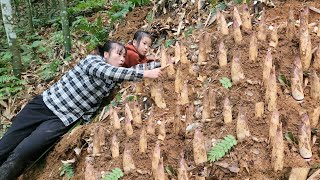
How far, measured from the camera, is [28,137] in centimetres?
493

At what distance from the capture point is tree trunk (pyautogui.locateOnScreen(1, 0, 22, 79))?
8.01 m

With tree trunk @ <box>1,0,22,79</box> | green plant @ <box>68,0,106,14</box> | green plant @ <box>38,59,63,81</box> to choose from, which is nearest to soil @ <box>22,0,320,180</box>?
green plant @ <box>38,59,63,81</box>

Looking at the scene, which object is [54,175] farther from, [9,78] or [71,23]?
[71,23]

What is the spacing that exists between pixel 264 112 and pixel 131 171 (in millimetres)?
1298

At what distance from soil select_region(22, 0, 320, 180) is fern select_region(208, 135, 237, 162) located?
0.14 feet

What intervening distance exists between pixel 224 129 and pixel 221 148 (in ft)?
0.84

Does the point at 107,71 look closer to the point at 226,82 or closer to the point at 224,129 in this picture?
the point at 226,82

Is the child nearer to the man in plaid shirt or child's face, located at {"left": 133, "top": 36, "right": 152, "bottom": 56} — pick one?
child's face, located at {"left": 133, "top": 36, "right": 152, "bottom": 56}

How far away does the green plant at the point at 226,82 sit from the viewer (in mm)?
3966

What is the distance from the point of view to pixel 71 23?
434 inches

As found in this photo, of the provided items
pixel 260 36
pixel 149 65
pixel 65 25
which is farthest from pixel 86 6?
pixel 260 36

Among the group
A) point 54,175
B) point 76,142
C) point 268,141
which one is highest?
Answer: point 268,141

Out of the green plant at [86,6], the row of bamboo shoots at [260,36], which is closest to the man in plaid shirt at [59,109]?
the row of bamboo shoots at [260,36]

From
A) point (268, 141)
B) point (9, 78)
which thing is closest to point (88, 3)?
point (9, 78)
